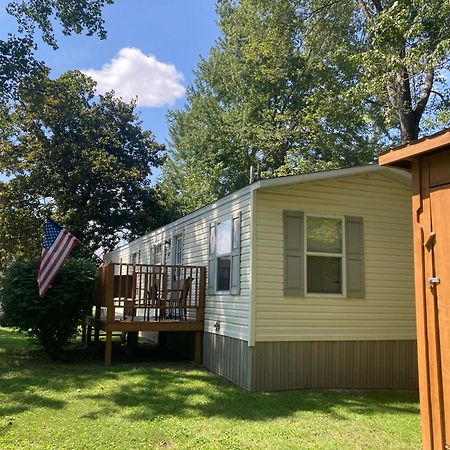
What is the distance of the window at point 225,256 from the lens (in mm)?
8023

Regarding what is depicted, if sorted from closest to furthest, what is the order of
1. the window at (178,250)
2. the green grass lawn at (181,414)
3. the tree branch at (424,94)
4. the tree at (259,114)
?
the green grass lawn at (181,414)
the window at (178,250)
the tree branch at (424,94)
the tree at (259,114)

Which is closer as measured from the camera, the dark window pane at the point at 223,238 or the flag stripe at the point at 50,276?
the dark window pane at the point at 223,238

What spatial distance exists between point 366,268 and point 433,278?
459cm

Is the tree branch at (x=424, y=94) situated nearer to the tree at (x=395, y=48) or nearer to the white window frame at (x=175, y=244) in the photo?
the tree at (x=395, y=48)

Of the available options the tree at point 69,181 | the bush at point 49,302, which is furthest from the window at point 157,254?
the tree at point 69,181

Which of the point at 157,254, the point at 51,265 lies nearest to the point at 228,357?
the point at 51,265

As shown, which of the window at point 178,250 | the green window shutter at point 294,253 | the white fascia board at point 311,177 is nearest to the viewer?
the white fascia board at point 311,177

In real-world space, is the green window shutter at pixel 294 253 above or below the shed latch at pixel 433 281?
above

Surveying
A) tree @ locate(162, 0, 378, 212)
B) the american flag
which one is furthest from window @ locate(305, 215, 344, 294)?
tree @ locate(162, 0, 378, 212)

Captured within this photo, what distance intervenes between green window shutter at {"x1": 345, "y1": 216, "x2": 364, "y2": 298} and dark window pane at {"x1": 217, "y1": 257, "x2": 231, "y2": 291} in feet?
6.77

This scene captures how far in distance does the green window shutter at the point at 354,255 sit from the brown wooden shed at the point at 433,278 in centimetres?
419

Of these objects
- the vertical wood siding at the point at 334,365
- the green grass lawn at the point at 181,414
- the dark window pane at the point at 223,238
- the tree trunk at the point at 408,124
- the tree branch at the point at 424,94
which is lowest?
the green grass lawn at the point at 181,414

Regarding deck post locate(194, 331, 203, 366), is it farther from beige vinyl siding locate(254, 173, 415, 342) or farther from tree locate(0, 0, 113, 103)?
tree locate(0, 0, 113, 103)

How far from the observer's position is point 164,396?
22.2ft
